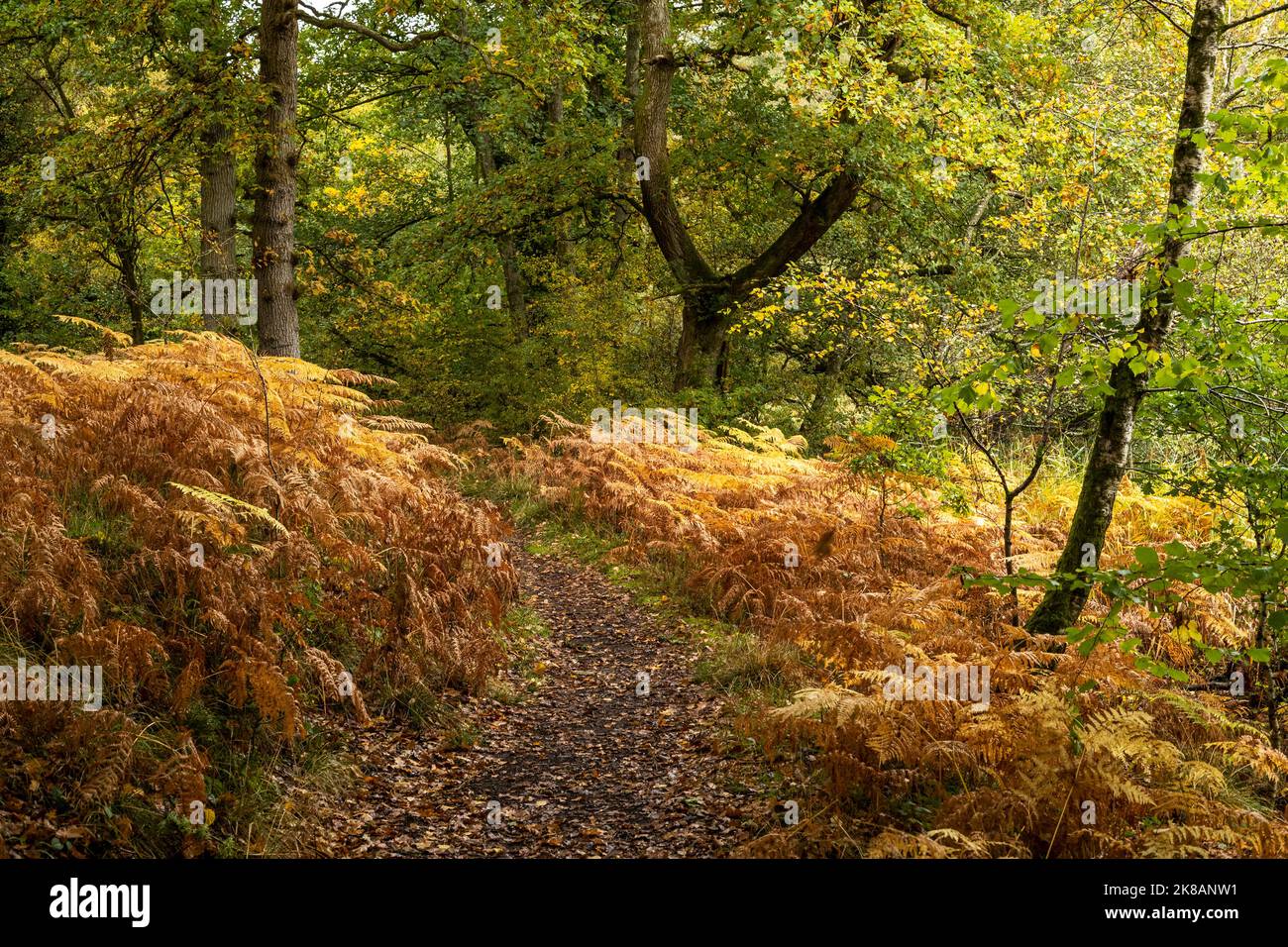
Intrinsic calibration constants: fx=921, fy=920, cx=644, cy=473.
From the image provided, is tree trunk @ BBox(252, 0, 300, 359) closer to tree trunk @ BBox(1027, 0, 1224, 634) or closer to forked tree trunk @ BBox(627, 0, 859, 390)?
forked tree trunk @ BBox(627, 0, 859, 390)

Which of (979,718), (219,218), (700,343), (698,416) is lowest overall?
(979,718)

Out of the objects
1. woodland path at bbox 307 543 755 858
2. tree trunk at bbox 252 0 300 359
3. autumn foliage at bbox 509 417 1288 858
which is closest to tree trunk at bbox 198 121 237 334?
tree trunk at bbox 252 0 300 359

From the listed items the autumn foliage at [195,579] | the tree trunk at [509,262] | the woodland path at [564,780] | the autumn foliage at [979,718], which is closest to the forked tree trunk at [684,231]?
the tree trunk at [509,262]

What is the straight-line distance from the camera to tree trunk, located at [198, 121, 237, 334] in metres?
12.7

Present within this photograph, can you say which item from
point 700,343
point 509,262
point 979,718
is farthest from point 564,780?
point 509,262

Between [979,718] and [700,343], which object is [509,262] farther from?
[979,718]

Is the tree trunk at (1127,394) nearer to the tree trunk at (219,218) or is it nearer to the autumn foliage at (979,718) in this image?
the autumn foliage at (979,718)

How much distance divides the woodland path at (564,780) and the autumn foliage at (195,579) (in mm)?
444

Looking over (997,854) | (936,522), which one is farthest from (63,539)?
(936,522)

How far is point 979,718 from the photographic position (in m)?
4.48

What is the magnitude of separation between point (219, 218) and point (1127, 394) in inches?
484

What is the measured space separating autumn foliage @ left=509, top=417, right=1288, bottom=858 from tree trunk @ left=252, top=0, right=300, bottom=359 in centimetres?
553

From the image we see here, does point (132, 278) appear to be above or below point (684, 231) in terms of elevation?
below

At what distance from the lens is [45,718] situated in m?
3.92
